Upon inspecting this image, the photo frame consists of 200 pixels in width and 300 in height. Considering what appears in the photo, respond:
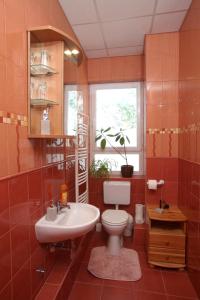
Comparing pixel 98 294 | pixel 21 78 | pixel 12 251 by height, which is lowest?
pixel 98 294

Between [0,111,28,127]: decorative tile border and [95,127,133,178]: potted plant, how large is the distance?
5.61ft

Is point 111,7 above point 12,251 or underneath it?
above

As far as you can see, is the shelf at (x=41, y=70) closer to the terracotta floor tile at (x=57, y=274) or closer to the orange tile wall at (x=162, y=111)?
the orange tile wall at (x=162, y=111)

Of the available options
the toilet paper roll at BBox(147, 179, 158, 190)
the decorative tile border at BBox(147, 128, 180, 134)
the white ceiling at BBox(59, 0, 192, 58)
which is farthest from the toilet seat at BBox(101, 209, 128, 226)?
the white ceiling at BBox(59, 0, 192, 58)

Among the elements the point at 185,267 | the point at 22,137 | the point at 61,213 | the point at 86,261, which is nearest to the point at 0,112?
the point at 22,137

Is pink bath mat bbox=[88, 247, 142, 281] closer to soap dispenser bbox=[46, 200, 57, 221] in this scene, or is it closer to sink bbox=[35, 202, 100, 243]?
sink bbox=[35, 202, 100, 243]

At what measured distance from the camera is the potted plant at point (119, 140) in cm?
288

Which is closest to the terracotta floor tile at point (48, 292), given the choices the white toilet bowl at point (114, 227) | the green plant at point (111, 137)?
the white toilet bowl at point (114, 227)

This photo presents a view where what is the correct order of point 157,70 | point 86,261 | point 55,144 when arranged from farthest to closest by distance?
point 157,70 → point 86,261 → point 55,144

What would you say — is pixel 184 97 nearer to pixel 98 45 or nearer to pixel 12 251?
pixel 98 45

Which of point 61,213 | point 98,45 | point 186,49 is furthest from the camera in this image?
point 98,45

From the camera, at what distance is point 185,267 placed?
6.93 feet

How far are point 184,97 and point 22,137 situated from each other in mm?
1798

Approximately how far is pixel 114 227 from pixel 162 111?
1578 mm
